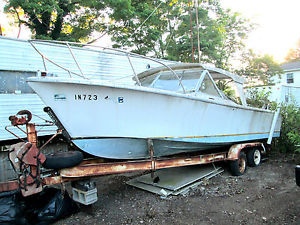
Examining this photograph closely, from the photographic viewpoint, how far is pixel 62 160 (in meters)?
2.98

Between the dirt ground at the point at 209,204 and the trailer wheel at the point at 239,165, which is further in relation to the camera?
the trailer wheel at the point at 239,165

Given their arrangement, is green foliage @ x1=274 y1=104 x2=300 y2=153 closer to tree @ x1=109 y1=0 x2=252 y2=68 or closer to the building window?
tree @ x1=109 y1=0 x2=252 y2=68

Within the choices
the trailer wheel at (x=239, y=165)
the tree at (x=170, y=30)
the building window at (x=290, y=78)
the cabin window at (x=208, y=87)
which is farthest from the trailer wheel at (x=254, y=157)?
the building window at (x=290, y=78)

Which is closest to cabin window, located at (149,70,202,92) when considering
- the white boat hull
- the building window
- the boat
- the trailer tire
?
the boat

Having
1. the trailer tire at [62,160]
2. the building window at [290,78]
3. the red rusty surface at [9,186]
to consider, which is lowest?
the red rusty surface at [9,186]

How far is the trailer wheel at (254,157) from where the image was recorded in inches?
222

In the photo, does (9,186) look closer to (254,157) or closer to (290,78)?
(254,157)

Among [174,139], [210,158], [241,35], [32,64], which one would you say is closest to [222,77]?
[210,158]

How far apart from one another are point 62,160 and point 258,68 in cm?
2003

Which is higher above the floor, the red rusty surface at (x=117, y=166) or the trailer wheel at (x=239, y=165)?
the red rusty surface at (x=117, y=166)

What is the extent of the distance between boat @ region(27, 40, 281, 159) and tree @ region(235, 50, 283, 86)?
16.1 meters

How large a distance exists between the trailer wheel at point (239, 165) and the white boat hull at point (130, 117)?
81 centimetres

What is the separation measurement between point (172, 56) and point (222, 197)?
12.1 meters

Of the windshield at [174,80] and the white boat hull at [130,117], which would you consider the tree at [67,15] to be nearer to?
the windshield at [174,80]
